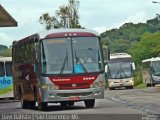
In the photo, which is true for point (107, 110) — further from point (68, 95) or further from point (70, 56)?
point (70, 56)

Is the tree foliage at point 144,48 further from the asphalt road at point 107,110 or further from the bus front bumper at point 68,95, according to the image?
the bus front bumper at point 68,95

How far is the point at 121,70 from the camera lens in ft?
216

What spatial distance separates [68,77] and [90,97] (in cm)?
118

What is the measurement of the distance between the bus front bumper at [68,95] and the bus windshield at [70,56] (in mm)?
742

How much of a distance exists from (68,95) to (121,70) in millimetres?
40647

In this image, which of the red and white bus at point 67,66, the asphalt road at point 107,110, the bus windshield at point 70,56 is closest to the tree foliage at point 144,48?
the asphalt road at point 107,110

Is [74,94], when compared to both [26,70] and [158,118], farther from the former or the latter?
[158,118]

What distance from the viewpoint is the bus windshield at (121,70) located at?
65750mm

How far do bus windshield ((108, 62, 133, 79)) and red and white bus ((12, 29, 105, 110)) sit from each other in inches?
1541

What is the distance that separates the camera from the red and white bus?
25406 mm

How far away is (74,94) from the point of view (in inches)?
1003

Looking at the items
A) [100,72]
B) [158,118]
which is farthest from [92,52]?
[158,118]

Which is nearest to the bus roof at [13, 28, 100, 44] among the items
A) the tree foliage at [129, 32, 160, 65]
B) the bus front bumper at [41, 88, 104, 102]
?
the bus front bumper at [41, 88, 104, 102]

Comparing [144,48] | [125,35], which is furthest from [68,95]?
[125,35]
